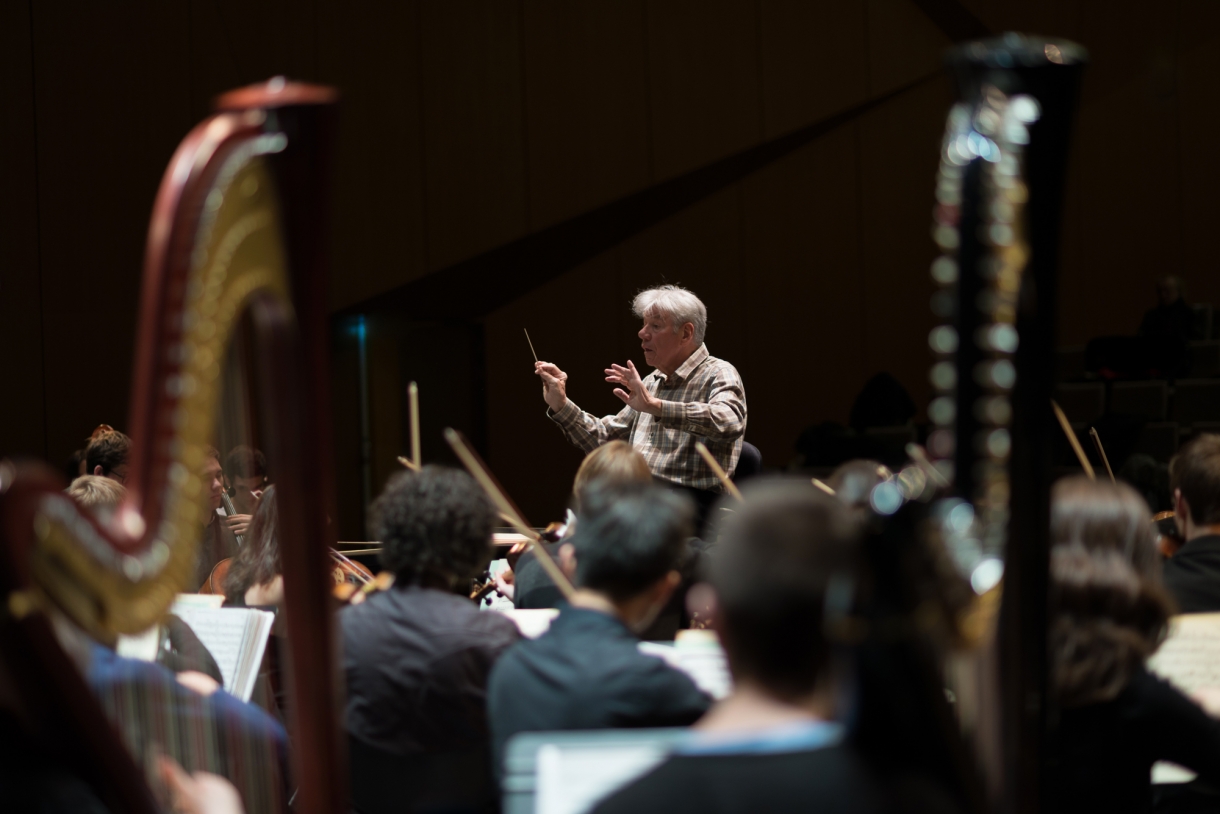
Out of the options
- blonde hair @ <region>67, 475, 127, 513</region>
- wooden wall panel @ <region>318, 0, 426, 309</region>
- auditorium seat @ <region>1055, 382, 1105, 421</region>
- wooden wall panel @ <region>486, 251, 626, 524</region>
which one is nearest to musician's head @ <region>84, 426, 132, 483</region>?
blonde hair @ <region>67, 475, 127, 513</region>

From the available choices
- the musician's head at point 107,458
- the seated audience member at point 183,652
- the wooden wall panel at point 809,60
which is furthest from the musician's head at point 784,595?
the wooden wall panel at point 809,60

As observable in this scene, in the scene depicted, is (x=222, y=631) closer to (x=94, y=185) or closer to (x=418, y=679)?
(x=418, y=679)

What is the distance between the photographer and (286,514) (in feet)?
4.33

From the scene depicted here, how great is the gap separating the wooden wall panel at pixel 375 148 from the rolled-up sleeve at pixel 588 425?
3.49 m

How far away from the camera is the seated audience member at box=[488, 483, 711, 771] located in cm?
163

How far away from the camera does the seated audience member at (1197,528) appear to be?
7.62ft

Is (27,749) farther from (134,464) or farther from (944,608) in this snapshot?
(944,608)

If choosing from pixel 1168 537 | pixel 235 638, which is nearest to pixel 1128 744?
pixel 235 638

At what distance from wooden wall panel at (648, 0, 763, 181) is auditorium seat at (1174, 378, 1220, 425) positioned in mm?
2969

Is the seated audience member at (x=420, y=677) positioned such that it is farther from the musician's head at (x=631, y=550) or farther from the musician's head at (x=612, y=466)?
the musician's head at (x=612, y=466)

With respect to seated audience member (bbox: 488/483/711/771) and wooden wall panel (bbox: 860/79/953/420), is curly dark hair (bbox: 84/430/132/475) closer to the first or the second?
seated audience member (bbox: 488/483/711/771)

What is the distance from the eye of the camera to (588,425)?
4.00m

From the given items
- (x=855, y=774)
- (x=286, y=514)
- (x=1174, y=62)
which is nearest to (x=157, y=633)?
(x=286, y=514)

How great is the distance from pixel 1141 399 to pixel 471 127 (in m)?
4.07
